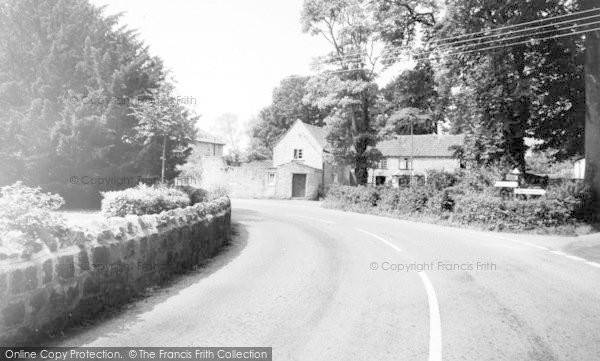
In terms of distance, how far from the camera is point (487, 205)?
19.2 m

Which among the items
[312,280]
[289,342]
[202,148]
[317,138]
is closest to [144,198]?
[312,280]

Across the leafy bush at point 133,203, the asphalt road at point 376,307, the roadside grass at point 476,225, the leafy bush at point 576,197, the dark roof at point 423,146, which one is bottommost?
the asphalt road at point 376,307

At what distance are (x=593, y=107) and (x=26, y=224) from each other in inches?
935

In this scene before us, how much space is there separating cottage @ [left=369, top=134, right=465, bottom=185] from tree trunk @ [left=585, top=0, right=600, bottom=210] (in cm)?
3201

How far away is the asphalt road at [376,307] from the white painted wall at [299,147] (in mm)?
34701

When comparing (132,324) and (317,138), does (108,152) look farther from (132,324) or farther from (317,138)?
(317,138)

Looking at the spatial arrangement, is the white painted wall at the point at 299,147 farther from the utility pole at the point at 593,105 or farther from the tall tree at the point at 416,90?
the utility pole at the point at 593,105

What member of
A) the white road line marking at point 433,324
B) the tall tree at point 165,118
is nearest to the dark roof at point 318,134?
the tall tree at point 165,118

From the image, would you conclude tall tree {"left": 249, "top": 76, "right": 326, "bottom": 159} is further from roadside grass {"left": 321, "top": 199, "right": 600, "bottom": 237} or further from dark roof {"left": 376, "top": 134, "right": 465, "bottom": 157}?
roadside grass {"left": 321, "top": 199, "right": 600, "bottom": 237}

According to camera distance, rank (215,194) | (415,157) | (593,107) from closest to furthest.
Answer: (593,107)
(215,194)
(415,157)

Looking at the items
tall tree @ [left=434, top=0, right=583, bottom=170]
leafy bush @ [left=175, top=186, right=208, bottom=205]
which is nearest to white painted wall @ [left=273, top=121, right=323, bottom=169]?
tall tree @ [left=434, top=0, right=583, bottom=170]

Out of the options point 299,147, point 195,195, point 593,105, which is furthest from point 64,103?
point 299,147

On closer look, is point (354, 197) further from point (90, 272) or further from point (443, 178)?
point (90, 272)

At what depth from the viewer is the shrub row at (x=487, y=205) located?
18188mm
